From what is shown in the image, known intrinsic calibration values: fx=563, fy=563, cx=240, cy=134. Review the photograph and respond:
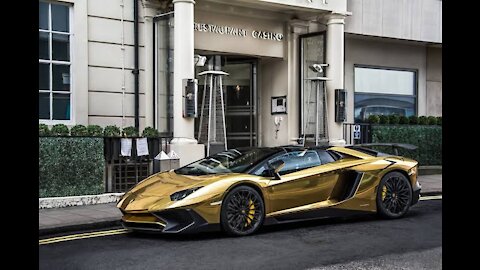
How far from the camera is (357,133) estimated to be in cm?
1655

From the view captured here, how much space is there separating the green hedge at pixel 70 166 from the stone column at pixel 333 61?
A: 6706 millimetres

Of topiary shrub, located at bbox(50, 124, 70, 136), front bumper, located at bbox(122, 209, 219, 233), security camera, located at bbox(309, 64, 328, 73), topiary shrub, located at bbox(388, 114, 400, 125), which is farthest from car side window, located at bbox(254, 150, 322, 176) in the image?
topiary shrub, located at bbox(388, 114, 400, 125)

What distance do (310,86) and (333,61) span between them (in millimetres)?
990

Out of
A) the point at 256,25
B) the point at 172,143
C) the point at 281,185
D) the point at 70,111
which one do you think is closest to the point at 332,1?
the point at 256,25

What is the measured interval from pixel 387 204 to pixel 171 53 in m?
6.39

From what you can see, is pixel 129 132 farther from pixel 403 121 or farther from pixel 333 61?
pixel 403 121

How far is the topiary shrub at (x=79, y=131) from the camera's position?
11281 millimetres

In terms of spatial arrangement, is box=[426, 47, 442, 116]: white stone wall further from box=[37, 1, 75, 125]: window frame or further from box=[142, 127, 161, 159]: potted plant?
box=[37, 1, 75, 125]: window frame

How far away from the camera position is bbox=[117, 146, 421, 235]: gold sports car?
24.7 feet

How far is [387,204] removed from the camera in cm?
926

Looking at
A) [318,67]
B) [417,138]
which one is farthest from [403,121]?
[318,67]

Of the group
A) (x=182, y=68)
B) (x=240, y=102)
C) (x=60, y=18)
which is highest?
(x=60, y=18)

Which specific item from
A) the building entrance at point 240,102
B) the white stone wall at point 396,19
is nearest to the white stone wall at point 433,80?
the white stone wall at point 396,19

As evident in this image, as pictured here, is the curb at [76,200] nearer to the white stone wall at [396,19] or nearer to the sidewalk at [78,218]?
the sidewalk at [78,218]
